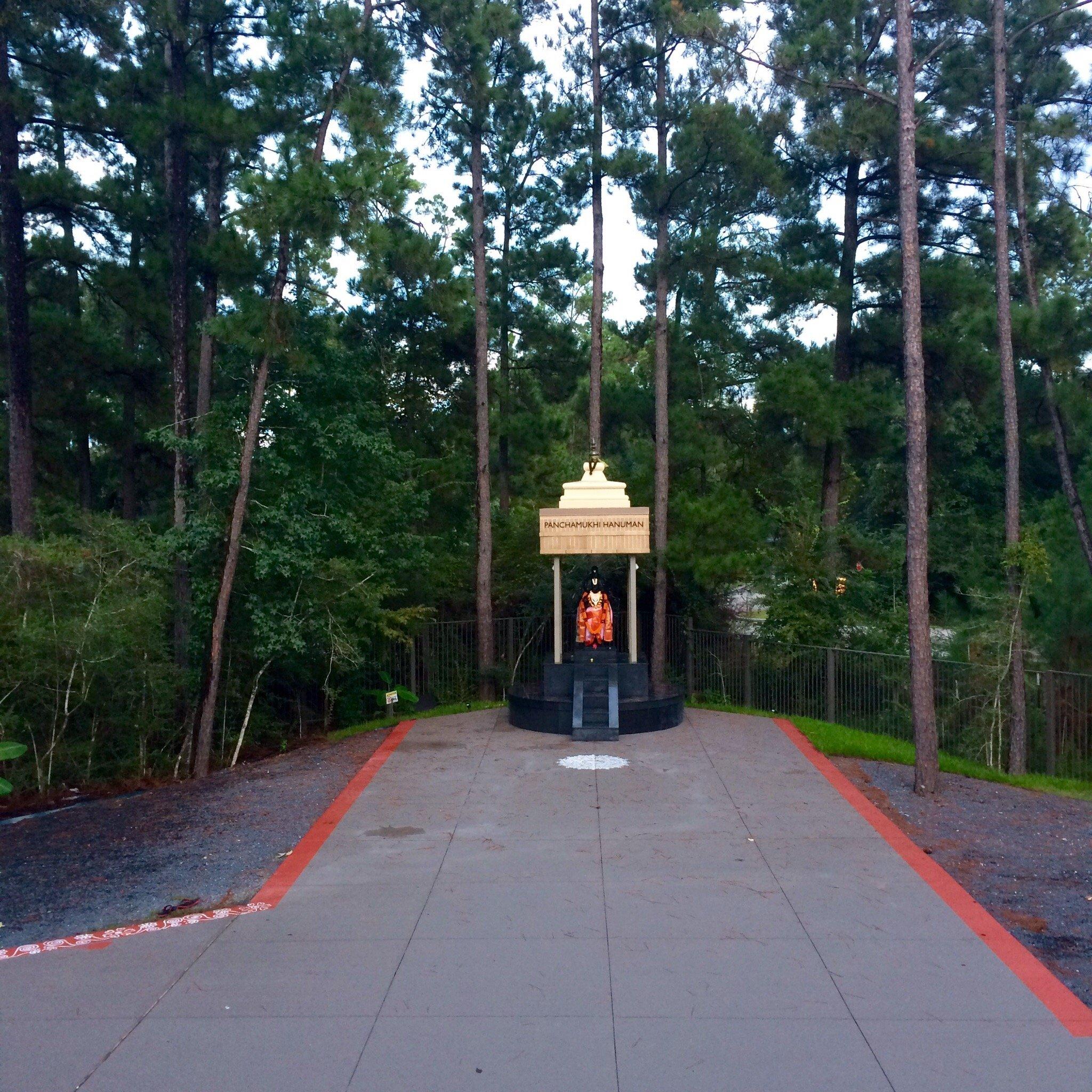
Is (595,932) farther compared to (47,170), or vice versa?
(47,170)

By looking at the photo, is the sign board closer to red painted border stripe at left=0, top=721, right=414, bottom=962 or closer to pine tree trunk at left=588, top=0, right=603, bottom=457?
pine tree trunk at left=588, top=0, right=603, bottom=457

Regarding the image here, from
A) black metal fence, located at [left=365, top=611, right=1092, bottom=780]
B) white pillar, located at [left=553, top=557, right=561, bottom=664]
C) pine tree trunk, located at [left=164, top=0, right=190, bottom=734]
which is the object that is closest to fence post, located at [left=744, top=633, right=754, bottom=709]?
black metal fence, located at [left=365, top=611, right=1092, bottom=780]

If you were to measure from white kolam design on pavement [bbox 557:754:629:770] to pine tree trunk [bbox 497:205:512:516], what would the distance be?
36.1ft

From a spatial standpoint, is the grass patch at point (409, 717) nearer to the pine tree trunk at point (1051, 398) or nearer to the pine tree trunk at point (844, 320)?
the pine tree trunk at point (844, 320)

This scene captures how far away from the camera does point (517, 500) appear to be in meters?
28.5

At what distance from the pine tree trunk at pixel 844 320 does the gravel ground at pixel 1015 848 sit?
8641 mm

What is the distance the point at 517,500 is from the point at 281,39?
14234 millimetres

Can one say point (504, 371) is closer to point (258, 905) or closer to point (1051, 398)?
point (1051, 398)

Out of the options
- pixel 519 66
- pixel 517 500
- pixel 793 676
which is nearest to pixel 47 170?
pixel 519 66

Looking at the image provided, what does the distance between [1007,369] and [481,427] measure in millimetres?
Result: 9303

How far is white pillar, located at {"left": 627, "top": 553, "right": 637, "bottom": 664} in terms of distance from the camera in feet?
59.0

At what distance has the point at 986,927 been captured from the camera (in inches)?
321

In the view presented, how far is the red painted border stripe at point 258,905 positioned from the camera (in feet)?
25.8

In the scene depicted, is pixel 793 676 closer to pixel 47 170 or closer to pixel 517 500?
pixel 517 500
